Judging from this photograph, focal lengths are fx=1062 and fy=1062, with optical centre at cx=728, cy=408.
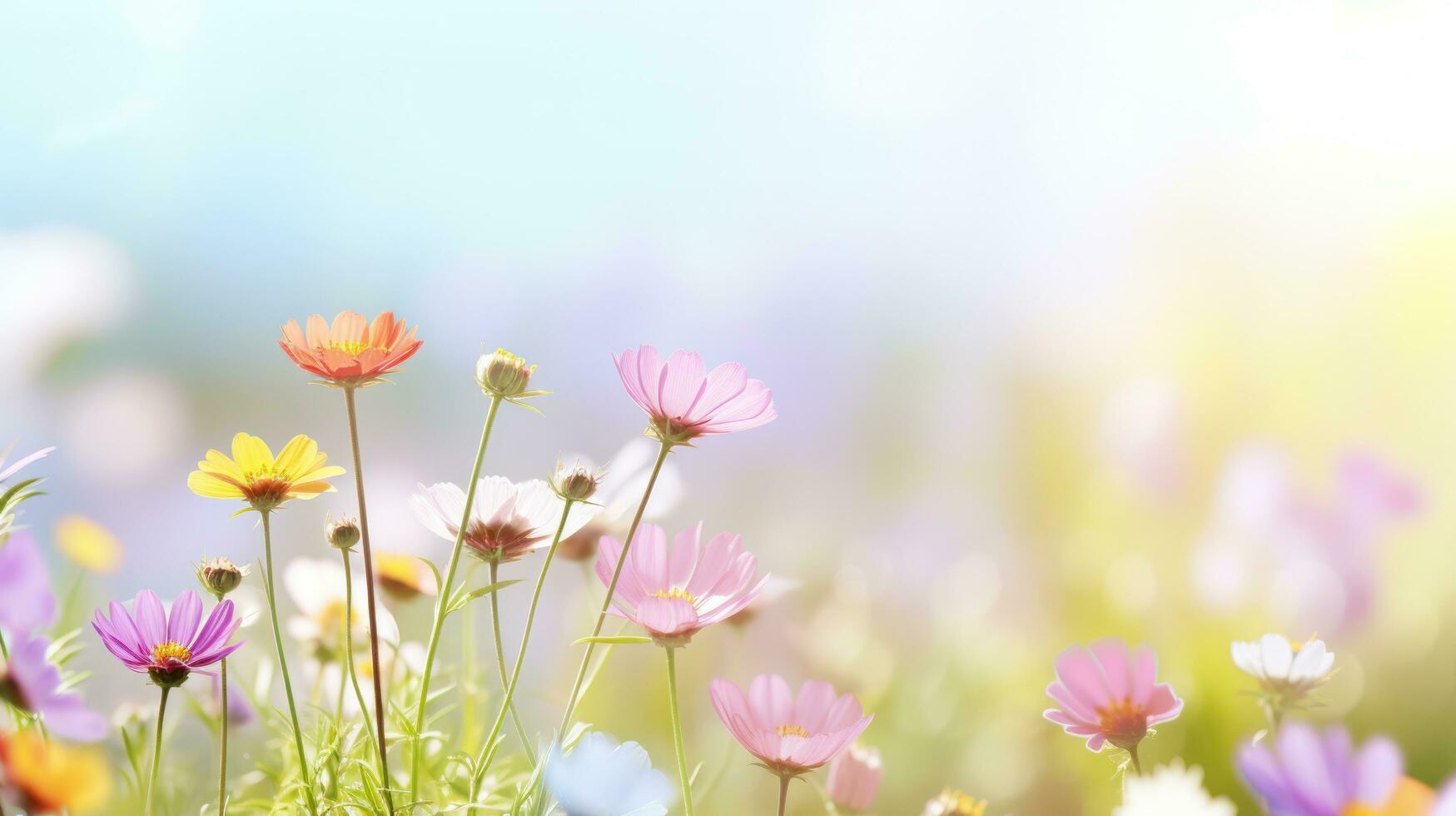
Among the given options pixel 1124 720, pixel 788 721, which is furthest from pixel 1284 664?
pixel 788 721

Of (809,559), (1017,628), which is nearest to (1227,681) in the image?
(1017,628)

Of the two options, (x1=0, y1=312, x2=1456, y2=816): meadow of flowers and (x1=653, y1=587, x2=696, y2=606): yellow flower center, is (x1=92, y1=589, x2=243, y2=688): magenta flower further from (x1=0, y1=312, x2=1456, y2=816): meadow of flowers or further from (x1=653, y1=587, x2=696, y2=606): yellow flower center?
(x1=653, y1=587, x2=696, y2=606): yellow flower center

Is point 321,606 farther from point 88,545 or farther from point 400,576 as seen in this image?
point 88,545

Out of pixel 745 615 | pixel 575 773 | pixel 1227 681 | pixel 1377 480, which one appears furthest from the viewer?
pixel 1227 681

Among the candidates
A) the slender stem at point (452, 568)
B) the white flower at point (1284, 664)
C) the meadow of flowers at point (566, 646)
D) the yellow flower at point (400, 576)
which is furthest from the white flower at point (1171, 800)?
the yellow flower at point (400, 576)

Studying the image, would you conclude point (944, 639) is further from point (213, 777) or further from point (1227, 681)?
point (213, 777)

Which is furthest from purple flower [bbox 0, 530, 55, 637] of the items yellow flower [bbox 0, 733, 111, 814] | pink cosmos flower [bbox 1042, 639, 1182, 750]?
pink cosmos flower [bbox 1042, 639, 1182, 750]
